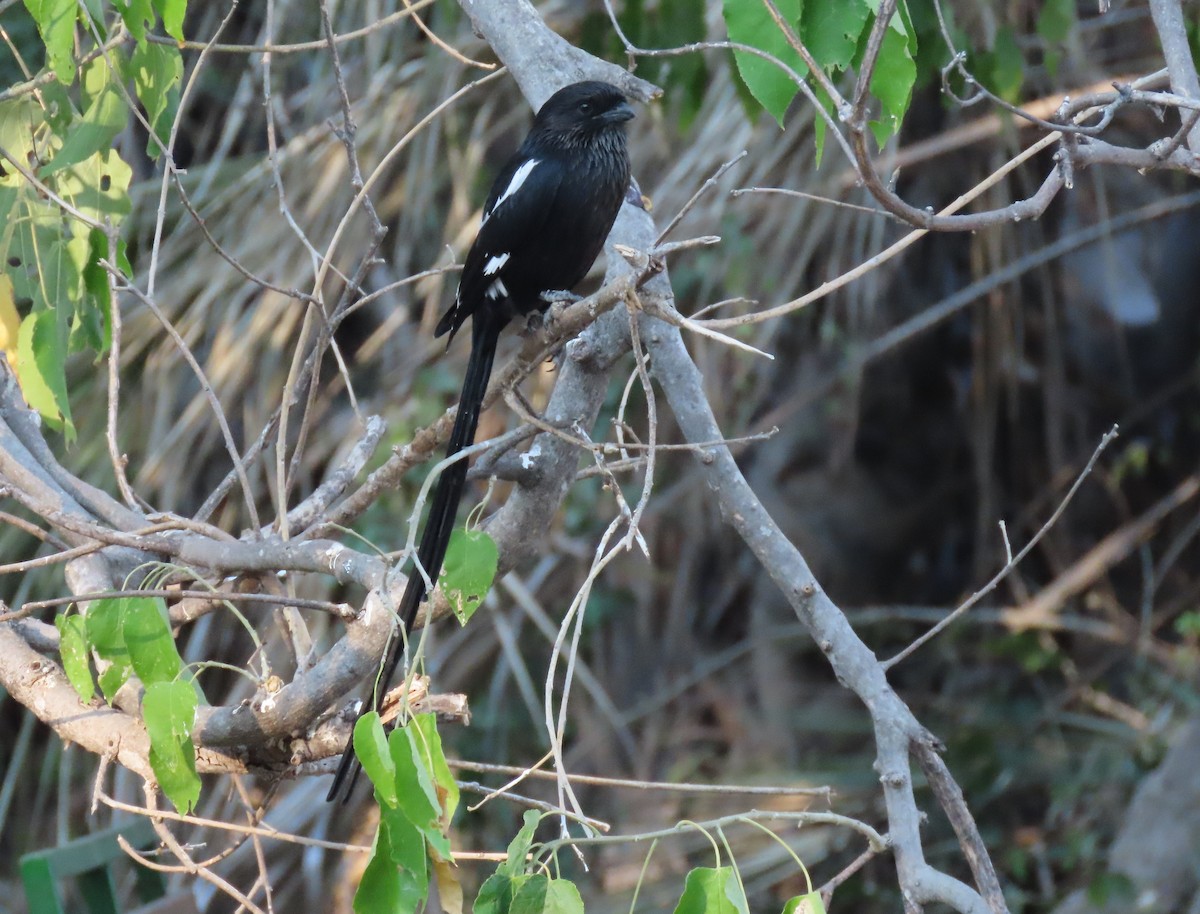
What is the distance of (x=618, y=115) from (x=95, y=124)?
926 millimetres

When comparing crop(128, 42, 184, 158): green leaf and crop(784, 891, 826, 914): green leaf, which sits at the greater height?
crop(128, 42, 184, 158): green leaf

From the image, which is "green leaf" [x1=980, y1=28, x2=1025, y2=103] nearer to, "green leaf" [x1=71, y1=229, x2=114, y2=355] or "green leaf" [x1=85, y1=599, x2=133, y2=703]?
"green leaf" [x1=71, y1=229, x2=114, y2=355]

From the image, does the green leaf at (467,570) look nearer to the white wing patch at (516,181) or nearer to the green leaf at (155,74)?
the green leaf at (155,74)

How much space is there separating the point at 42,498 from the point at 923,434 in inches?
146

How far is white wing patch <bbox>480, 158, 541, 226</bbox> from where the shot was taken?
2.33m

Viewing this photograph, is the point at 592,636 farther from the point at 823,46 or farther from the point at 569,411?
the point at 823,46

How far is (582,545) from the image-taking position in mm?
3709

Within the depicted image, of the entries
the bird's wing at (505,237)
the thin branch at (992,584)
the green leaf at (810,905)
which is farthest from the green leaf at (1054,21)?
the green leaf at (810,905)

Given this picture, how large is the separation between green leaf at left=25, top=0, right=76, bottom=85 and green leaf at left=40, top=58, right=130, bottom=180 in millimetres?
206

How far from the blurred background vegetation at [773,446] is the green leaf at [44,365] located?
141 centimetres

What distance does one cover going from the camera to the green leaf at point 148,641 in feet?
4.18

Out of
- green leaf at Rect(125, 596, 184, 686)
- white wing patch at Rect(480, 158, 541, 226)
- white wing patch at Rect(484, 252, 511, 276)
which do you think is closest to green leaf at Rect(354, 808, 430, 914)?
green leaf at Rect(125, 596, 184, 686)

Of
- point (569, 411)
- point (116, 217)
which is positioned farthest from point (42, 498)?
point (569, 411)

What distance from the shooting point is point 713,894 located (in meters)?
0.95
